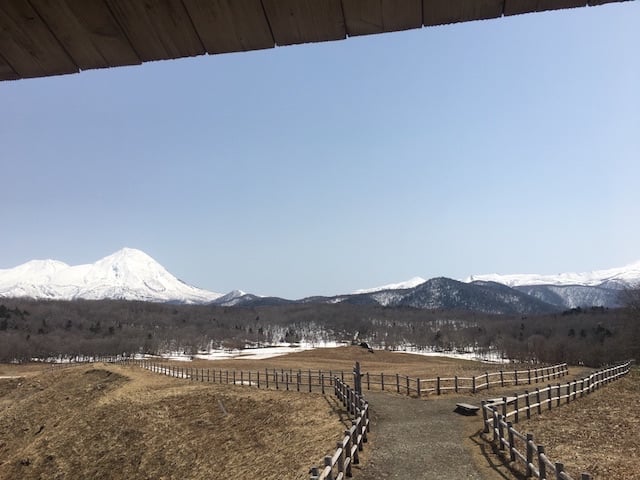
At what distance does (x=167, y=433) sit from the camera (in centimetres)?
3008

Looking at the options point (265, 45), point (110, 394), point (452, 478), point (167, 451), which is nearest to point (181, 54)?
point (265, 45)

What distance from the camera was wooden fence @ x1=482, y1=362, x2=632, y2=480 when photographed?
12.1 meters

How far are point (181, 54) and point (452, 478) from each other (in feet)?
47.2

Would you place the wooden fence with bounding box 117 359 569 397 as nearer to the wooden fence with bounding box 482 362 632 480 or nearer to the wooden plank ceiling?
the wooden fence with bounding box 482 362 632 480

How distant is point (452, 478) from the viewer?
1366 centimetres

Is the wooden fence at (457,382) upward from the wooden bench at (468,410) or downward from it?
upward

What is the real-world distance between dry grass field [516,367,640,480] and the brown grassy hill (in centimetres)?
829

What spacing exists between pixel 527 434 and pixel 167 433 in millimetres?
23808

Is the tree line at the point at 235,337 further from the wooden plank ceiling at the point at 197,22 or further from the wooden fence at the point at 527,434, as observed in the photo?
the wooden plank ceiling at the point at 197,22

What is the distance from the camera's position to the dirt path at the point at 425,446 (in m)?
14.2

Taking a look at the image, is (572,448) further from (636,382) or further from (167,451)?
(636,382)

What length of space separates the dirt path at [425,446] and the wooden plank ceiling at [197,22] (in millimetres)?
14097

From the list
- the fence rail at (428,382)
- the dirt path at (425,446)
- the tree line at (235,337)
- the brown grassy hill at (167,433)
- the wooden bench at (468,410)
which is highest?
the tree line at (235,337)

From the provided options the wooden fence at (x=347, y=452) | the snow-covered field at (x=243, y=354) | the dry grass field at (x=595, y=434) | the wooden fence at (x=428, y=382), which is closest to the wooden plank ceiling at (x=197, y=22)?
the wooden fence at (x=347, y=452)
